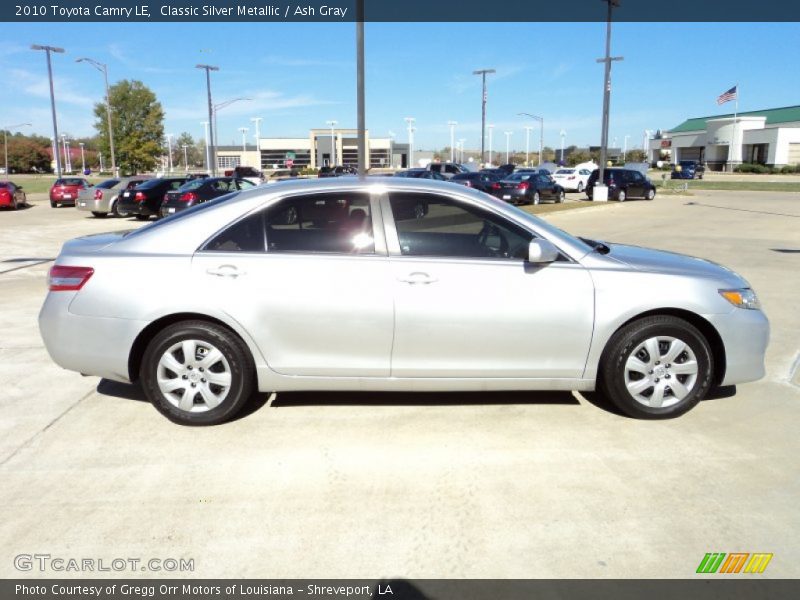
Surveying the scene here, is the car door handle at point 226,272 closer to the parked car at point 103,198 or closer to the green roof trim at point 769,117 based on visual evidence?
the parked car at point 103,198

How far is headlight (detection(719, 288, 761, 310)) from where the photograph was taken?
431cm

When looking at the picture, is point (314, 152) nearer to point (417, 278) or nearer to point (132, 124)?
point (132, 124)

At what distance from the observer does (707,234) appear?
16.2 metres

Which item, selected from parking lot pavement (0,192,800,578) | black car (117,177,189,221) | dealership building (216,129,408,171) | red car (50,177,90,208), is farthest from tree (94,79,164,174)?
parking lot pavement (0,192,800,578)

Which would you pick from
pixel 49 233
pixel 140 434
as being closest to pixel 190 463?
pixel 140 434

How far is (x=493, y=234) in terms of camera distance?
435 cm

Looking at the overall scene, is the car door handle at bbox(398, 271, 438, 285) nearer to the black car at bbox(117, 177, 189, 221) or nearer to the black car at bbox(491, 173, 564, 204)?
the black car at bbox(117, 177, 189, 221)

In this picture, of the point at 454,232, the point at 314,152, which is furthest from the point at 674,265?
the point at 314,152

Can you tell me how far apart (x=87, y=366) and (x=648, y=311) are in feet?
12.5

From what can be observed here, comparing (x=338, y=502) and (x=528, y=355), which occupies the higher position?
(x=528, y=355)

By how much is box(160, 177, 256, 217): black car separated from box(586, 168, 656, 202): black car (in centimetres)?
1835

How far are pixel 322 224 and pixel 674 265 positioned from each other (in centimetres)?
249

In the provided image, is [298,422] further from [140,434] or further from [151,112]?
[151,112]

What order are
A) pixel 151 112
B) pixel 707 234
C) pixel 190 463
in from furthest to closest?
pixel 151 112 → pixel 707 234 → pixel 190 463
